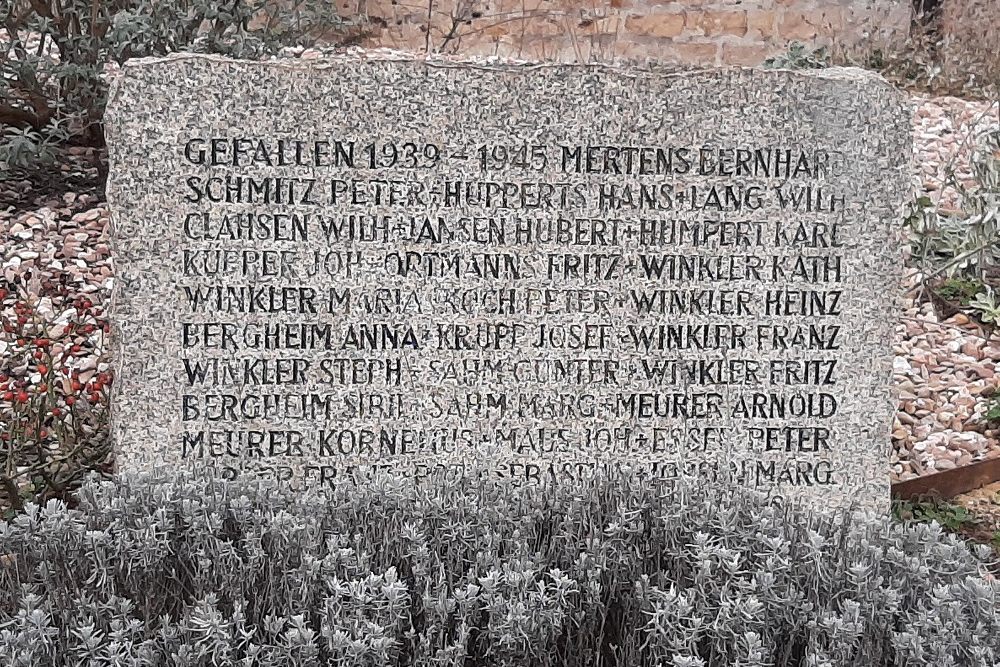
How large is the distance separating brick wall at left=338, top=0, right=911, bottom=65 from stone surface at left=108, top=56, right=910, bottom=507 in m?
5.24

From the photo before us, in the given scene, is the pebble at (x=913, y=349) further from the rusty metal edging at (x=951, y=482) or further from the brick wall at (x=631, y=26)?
the brick wall at (x=631, y=26)

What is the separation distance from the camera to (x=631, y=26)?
28.7 feet

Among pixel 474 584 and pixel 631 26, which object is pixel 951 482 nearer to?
pixel 474 584

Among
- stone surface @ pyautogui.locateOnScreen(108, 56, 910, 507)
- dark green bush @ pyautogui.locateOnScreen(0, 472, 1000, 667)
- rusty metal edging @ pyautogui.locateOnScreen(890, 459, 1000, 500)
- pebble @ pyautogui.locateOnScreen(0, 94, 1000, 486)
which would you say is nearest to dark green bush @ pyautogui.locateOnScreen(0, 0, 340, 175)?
pebble @ pyautogui.locateOnScreen(0, 94, 1000, 486)

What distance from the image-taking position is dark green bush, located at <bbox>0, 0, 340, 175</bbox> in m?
5.58

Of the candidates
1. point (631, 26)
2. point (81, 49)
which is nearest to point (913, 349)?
point (631, 26)

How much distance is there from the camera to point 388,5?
866cm

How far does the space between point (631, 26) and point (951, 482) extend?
5.40 metres

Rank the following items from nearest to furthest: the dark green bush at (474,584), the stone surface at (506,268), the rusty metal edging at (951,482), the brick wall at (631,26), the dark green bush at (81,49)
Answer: the dark green bush at (474,584)
the stone surface at (506,268)
the rusty metal edging at (951,482)
the dark green bush at (81,49)
the brick wall at (631,26)

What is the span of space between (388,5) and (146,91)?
18.5 feet

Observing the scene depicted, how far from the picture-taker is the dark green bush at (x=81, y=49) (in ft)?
18.3

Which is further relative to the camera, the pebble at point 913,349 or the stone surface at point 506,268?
the pebble at point 913,349

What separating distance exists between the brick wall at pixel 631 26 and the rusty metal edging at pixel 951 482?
16.1 ft

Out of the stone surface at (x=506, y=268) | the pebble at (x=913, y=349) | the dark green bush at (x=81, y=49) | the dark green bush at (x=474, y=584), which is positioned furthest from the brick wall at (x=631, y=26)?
the dark green bush at (x=474, y=584)
